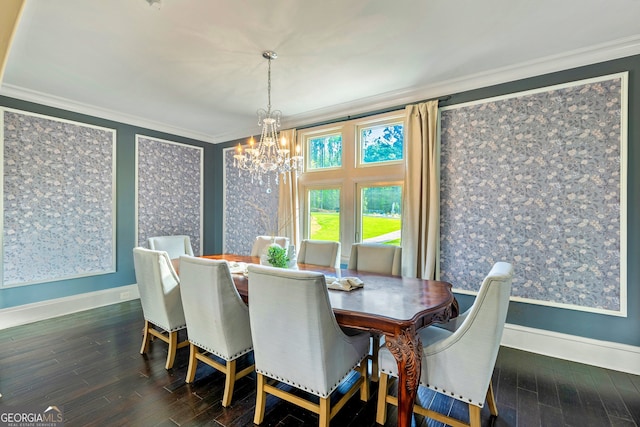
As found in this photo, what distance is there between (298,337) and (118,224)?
3996mm

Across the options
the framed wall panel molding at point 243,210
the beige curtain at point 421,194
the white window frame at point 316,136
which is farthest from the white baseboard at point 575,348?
the framed wall panel molding at point 243,210

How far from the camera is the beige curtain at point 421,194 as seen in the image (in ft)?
10.7

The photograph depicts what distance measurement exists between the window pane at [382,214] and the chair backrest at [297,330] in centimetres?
222

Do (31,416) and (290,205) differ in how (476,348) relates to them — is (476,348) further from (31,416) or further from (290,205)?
(290,205)

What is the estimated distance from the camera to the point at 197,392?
2.15m

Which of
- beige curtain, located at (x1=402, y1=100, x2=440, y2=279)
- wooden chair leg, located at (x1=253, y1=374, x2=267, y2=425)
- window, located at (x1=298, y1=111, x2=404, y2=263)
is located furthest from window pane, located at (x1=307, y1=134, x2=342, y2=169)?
wooden chair leg, located at (x1=253, y1=374, x2=267, y2=425)

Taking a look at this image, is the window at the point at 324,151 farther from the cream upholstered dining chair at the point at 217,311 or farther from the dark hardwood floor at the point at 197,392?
the dark hardwood floor at the point at 197,392

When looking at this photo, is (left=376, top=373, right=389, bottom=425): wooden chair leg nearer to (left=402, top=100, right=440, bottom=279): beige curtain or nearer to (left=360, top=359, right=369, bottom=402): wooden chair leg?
(left=360, top=359, right=369, bottom=402): wooden chair leg

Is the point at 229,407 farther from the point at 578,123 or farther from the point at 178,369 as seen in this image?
the point at 578,123

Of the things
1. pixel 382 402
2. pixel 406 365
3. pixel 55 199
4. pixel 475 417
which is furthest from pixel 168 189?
pixel 475 417

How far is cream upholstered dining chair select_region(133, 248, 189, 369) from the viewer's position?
2.36 meters

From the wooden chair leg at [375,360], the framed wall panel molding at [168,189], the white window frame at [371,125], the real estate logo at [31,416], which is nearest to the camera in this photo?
the real estate logo at [31,416]

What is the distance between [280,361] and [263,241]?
2.29 m

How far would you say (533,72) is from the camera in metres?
2.80
